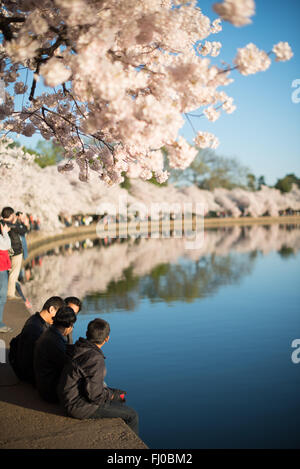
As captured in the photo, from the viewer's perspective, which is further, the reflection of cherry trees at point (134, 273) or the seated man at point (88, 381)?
the reflection of cherry trees at point (134, 273)

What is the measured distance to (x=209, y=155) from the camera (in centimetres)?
7556

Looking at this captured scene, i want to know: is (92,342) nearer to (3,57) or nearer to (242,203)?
(3,57)

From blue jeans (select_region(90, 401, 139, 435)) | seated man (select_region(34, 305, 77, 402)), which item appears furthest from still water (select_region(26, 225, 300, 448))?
seated man (select_region(34, 305, 77, 402))

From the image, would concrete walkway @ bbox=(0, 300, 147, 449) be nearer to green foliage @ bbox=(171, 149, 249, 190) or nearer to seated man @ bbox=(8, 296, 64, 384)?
seated man @ bbox=(8, 296, 64, 384)

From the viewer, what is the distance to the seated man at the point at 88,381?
411 centimetres

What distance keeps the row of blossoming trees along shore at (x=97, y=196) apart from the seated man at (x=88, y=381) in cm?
223

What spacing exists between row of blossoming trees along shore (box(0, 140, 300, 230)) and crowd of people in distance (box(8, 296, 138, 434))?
1.98m

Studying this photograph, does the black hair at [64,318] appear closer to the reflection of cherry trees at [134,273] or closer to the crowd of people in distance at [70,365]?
the crowd of people in distance at [70,365]

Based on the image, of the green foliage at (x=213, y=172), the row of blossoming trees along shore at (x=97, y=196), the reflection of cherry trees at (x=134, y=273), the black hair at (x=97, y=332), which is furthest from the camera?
the green foliage at (x=213, y=172)

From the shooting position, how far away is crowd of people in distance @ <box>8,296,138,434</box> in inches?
163

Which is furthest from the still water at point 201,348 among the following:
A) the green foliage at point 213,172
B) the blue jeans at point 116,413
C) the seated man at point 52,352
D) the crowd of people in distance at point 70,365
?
the green foliage at point 213,172

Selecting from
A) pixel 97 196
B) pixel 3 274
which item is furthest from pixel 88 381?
pixel 97 196

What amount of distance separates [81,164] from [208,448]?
3719 millimetres

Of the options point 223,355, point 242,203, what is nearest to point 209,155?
point 242,203
